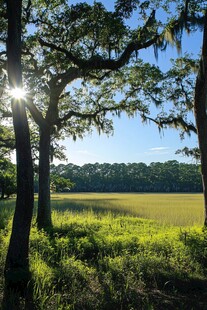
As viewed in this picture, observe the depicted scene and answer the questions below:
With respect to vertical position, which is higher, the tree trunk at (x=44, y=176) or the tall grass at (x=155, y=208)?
the tree trunk at (x=44, y=176)

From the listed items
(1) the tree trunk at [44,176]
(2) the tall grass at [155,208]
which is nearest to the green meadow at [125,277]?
(1) the tree trunk at [44,176]

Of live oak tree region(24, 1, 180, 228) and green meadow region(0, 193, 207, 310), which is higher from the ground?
live oak tree region(24, 1, 180, 228)

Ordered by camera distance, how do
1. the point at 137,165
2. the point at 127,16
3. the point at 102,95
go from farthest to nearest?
the point at 137,165 < the point at 102,95 < the point at 127,16

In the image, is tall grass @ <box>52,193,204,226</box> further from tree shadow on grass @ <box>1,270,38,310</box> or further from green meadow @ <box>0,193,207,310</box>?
tree shadow on grass @ <box>1,270,38,310</box>

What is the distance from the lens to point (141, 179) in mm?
122250

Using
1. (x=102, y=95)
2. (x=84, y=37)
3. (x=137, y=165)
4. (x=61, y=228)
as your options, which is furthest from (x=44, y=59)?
(x=137, y=165)

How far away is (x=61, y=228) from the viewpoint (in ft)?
46.3

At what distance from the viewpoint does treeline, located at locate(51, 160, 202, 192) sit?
117 meters

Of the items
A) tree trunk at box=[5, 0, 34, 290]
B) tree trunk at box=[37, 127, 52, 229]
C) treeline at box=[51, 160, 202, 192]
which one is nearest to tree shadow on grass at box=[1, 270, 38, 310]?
tree trunk at box=[5, 0, 34, 290]

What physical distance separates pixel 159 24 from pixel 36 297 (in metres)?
11.0

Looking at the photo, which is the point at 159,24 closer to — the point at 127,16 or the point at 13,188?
the point at 127,16

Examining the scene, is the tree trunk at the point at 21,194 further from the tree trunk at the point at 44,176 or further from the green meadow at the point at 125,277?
the tree trunk at the point at 44,176

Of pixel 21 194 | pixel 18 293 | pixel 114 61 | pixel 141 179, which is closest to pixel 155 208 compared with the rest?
pixel 114 61

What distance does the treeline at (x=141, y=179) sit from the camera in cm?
11712
